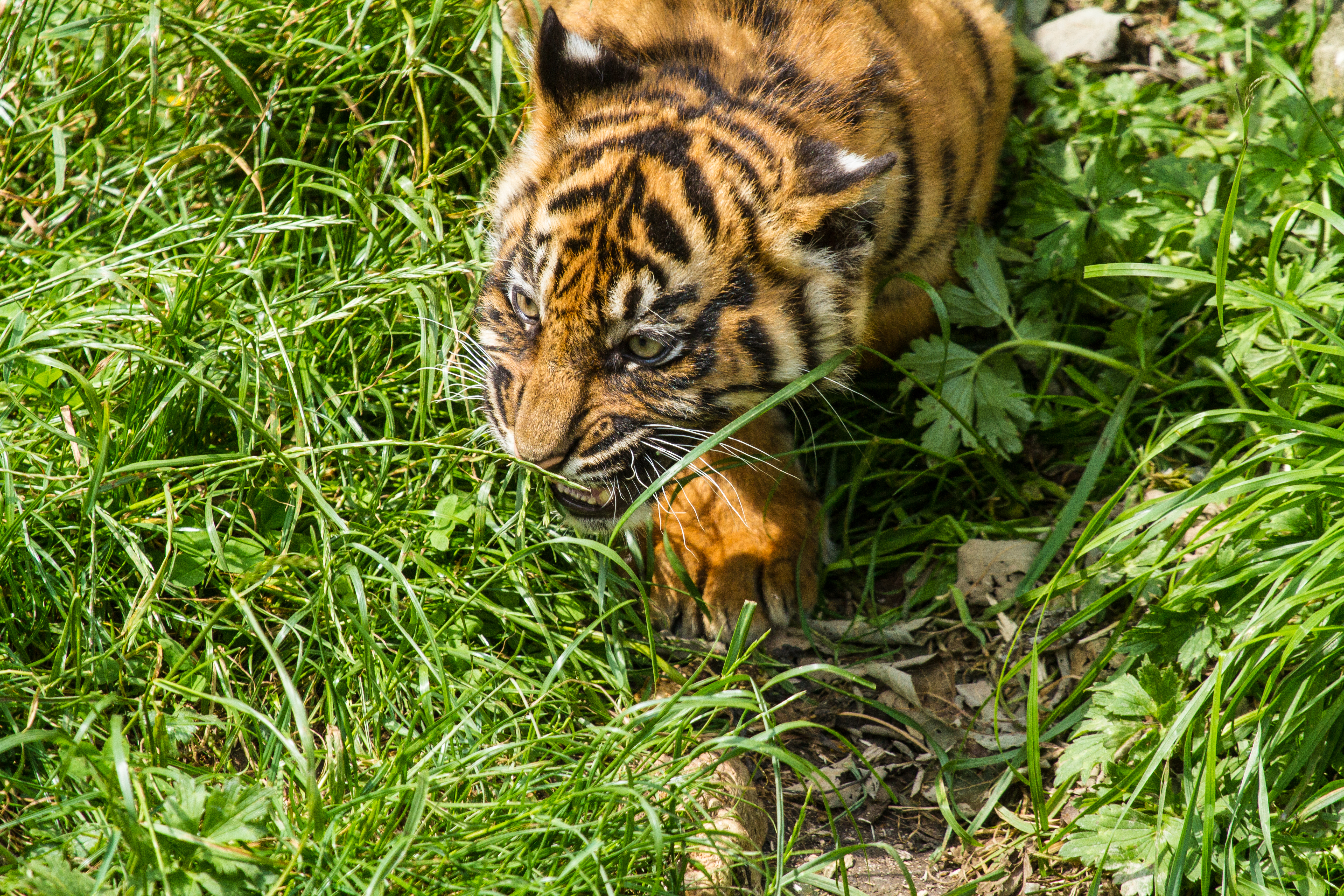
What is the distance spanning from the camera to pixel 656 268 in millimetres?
2371

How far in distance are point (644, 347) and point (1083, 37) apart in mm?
2841

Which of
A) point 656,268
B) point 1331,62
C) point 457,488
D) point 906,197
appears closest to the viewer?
point 656,268

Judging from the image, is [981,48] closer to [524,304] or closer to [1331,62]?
[1331,62]

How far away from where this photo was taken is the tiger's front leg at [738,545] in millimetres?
2971

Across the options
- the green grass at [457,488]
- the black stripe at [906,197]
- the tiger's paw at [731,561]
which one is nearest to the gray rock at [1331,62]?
the green grass at [457,488]

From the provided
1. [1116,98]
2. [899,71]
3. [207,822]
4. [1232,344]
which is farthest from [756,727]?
[1116,98]

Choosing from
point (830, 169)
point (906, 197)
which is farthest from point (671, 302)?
point (906, 197)

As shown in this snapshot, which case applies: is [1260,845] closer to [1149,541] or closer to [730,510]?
[1149,541]

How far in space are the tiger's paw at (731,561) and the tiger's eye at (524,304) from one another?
2.31 feet

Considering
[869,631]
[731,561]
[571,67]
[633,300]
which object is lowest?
[869,631]

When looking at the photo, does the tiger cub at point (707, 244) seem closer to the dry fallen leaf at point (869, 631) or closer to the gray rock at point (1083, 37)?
the dry fallen leaf at point (869, 631)

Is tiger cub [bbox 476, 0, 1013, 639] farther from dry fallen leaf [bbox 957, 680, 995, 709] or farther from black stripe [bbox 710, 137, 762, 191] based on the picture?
dry fallen leaf [bbox 957, 680, 995, 709]

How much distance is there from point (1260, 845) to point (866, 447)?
149 cm

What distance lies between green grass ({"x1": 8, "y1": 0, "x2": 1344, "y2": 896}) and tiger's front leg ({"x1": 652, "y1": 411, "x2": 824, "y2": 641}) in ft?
0.48
